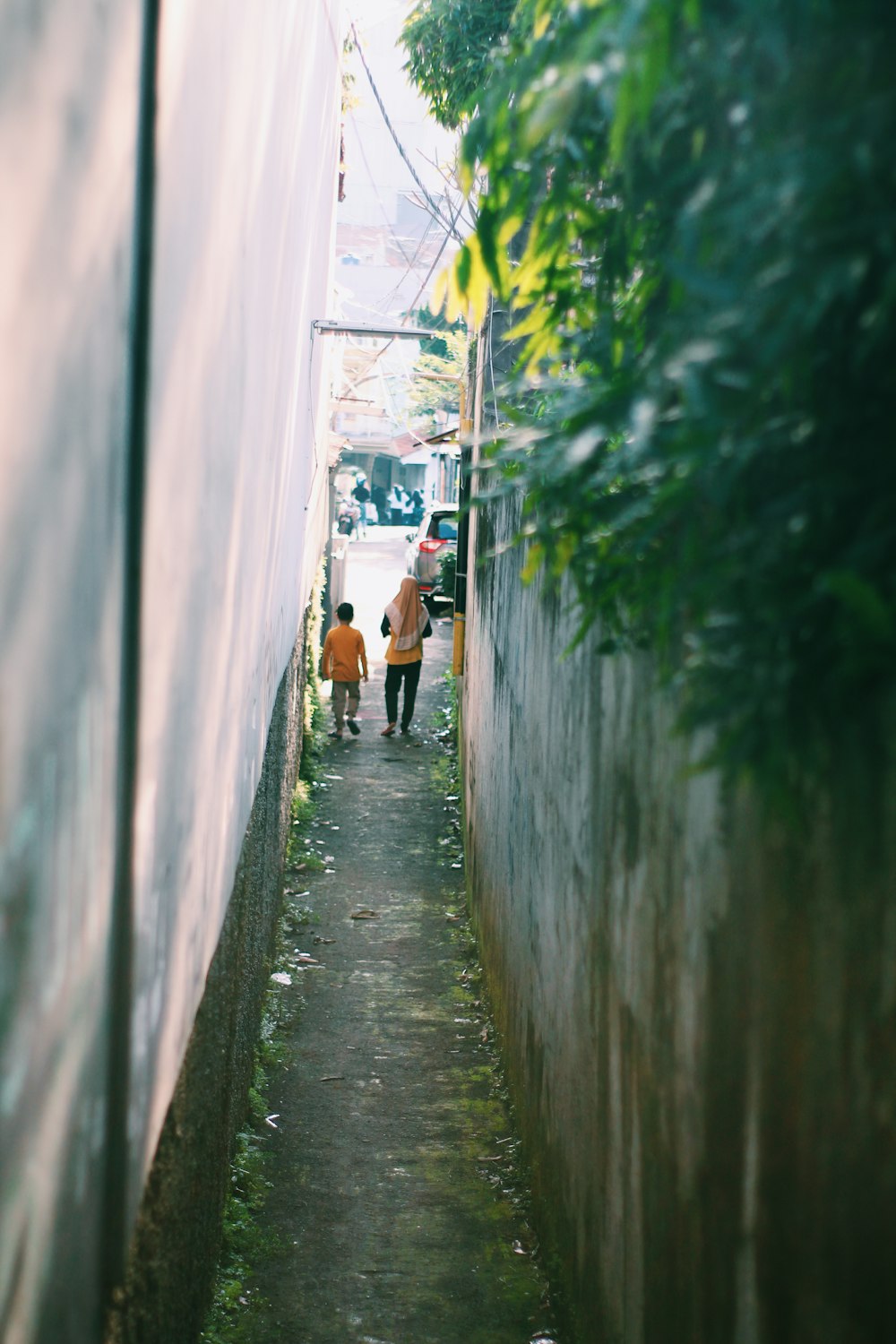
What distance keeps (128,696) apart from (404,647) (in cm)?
1117

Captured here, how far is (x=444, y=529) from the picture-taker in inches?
894

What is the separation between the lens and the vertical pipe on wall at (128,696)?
243 centimetres

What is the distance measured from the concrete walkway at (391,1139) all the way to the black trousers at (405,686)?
3748mm

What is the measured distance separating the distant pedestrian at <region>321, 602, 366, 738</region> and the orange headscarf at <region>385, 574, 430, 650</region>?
0.40 m

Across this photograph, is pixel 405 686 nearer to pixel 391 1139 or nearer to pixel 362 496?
pixel 391 1139

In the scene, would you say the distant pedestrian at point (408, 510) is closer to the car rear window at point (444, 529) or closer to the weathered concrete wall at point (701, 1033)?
the car rear window at point (444, 529)

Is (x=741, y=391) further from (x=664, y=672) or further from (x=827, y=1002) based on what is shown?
(x=827, y=1002)

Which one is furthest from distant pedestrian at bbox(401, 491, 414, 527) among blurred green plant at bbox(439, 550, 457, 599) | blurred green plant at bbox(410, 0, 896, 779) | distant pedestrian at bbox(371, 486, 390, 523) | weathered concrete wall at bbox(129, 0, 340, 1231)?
blurred green plant at bbox(410, 0, 896, 779)

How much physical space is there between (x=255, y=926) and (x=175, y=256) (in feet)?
12.5

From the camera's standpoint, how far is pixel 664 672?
2.16m

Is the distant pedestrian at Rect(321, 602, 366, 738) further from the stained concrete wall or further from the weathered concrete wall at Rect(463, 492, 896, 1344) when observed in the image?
the stained concrete wall

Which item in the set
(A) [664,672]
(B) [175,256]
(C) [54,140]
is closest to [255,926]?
(B) [175,256]

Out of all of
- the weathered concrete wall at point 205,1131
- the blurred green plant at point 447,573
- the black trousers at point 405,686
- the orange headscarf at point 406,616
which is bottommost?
the weathered concrete wall at point 205,1131

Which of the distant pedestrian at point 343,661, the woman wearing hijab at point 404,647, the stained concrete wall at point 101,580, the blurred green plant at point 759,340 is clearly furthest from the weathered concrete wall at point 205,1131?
the woman wearing hijab at point 404,647
